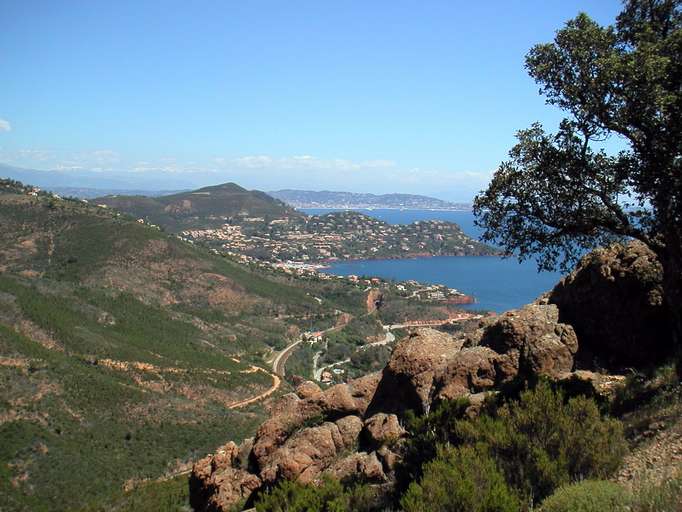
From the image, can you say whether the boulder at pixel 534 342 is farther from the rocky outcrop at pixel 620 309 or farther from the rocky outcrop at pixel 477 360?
the rocky outcrop at pixel 620 309

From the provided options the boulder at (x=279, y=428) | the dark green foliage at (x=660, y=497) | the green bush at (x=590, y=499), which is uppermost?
the dark green foliage at (x=660, y=497)

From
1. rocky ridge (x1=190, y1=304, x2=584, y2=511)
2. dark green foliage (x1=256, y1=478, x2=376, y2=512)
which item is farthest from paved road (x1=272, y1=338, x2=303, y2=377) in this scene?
dark green foliage (x1=256, y1=478, x2=376, y2=512)

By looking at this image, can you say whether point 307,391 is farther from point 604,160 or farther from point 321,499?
point 604,160

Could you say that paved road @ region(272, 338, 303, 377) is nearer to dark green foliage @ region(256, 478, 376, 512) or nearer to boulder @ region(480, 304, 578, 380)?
boulder @ region(480, 304, 578, 380)

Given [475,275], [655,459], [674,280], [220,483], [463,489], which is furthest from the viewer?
[475,275]

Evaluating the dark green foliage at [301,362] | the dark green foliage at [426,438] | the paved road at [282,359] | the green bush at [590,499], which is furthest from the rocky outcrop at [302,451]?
the dark green foliage at [301,362]

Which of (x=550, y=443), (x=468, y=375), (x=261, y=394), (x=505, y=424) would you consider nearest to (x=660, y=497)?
(x=550, y=443)
